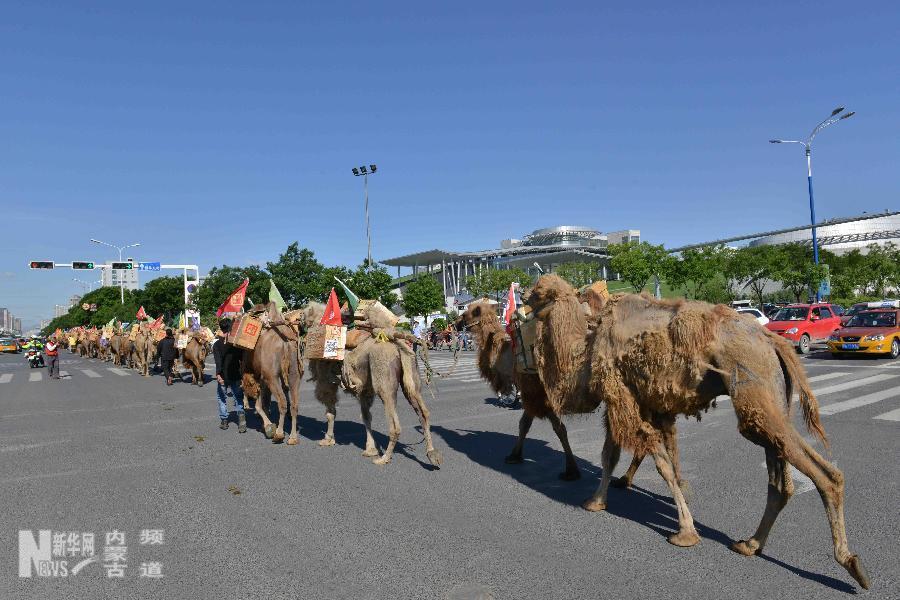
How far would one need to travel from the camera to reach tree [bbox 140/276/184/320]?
64312mm

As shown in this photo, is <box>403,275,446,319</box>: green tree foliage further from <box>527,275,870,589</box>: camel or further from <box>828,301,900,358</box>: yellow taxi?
<box>527,275,870,589</box>: camel

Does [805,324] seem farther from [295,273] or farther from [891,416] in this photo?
[295,273]

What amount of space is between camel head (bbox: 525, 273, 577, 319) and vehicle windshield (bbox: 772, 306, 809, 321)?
21.4 m

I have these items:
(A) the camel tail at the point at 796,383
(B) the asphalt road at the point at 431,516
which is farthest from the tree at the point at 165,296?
(A) the camel tail at the point at 796,383

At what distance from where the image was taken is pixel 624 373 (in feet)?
16.4

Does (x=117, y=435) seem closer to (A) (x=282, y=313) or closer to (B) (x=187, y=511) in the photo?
(A) (x=282, y=313)

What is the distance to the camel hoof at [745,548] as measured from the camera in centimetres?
450

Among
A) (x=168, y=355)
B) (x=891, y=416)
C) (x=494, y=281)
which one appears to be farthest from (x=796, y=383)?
(x=494, y=281)

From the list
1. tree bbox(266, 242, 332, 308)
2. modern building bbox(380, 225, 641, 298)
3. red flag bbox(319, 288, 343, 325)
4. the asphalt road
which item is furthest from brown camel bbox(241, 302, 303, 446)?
modern building bbox(380, 225, 641, 298)

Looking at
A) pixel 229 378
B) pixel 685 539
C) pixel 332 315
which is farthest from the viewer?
pixel 229 378

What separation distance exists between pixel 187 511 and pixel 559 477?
3.98 metres

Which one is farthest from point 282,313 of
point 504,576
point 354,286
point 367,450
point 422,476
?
point 354,286

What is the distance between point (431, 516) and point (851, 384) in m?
12.1

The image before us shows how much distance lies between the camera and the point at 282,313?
10.3 m
